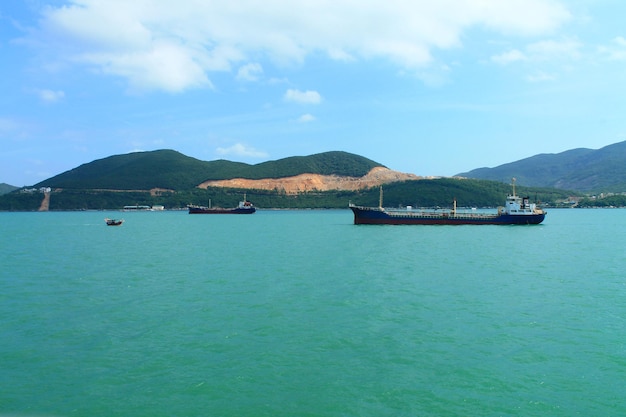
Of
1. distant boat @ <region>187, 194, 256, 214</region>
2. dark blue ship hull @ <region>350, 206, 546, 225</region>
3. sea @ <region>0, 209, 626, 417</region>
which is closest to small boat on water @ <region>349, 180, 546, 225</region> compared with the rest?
dark blue ship hull @ <region>350, 206, 546, 225</region>

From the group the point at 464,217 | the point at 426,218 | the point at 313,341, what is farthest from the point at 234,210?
the point at 313,341

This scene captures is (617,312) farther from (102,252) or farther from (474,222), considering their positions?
(474,222)

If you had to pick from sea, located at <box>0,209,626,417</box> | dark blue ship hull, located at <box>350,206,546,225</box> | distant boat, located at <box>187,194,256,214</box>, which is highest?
distant boat, located at <box>187,194,256,214</box>

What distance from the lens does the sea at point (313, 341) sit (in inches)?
567

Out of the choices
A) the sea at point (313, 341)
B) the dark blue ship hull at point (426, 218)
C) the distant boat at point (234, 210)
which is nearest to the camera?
the sea at point (313, 341)

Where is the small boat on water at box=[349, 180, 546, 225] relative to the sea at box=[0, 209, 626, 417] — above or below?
above

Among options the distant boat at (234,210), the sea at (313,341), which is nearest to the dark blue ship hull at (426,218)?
the sea at (313,341)

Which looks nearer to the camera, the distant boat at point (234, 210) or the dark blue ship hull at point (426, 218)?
the dark blue ship hull at point (426, 218)

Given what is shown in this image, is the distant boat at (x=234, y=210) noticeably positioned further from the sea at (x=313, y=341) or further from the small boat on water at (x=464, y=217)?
the sea at (x=313, y=341)

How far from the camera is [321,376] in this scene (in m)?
16.1

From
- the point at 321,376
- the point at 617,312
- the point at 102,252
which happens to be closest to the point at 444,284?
the point at 617,312

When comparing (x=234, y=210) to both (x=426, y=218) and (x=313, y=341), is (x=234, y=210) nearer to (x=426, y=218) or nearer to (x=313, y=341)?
(x=426, y=218)

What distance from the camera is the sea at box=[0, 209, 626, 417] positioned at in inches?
567

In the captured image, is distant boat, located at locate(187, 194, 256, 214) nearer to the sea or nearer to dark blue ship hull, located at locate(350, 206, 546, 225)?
dark blue ship hull, located at locate(350, 206, 546, 225)
